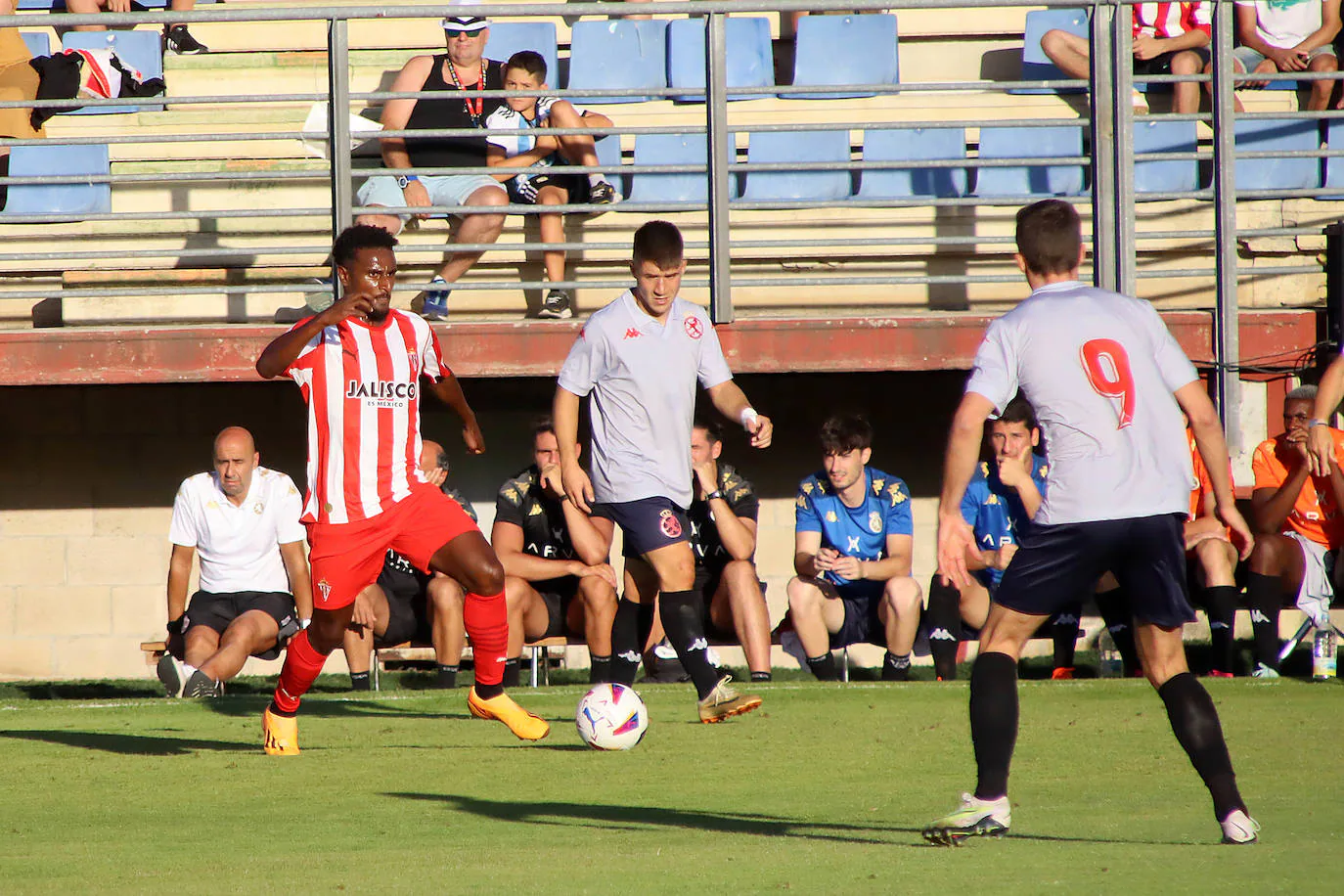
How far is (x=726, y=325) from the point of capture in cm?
988

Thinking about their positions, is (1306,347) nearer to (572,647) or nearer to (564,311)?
(564,311)

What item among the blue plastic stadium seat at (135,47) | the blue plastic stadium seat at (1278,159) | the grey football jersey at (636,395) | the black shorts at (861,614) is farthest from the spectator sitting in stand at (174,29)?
the blue plastic stadium seat at (1278,159)

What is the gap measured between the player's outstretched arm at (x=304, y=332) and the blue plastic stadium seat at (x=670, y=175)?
16.0 ft

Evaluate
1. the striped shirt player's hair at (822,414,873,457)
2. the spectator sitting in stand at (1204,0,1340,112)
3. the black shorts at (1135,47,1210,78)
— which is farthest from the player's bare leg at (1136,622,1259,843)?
the spectator sitting in stand at (1204,0,1340,112)

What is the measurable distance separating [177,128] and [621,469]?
6.64 meters

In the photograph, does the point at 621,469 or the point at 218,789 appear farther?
the point at 621,469

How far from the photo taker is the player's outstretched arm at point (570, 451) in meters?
6.70

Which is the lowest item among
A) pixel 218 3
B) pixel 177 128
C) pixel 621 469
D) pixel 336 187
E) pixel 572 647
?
pixel 572 647

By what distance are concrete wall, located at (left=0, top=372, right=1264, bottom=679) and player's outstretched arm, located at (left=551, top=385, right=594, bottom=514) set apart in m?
4.71

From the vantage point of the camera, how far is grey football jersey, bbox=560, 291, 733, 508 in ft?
22.5

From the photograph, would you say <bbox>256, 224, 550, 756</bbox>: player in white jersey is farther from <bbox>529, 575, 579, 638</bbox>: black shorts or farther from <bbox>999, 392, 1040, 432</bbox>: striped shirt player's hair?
<bbox>999, 392, 1040, 432</bbox>: striped shirt player's hair

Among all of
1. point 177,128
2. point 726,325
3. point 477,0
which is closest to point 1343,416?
point 726,325

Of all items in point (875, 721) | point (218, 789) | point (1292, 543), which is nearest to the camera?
point (218, 789)

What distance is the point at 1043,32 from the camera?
39.5 feet
